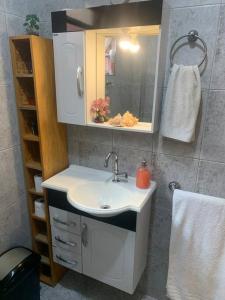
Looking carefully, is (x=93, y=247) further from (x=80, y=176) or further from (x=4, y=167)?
(x=4, y=167)

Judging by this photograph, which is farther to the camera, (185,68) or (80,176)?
(80,176)

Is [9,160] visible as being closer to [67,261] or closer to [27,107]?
[27,107]

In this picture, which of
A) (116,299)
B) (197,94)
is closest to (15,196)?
(116,299)

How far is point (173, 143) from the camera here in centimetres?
137

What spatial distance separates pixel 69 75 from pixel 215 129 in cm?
88

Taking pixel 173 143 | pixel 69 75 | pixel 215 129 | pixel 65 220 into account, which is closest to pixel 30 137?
pixel 69 75

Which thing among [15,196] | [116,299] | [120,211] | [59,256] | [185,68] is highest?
[185,68]

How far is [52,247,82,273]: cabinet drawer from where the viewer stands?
1565mm

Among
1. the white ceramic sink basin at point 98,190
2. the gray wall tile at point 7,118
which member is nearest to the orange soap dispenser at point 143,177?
the white ceramic sink basin at point 98,190

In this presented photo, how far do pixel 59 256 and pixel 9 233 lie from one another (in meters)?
0.39

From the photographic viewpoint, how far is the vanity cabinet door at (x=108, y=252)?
1.35 meters

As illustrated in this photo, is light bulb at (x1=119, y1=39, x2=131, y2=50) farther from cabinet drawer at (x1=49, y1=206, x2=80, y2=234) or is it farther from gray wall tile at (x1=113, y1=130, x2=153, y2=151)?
cabinet drawer at (x1=49, y1=206, x2=80, y2=234)

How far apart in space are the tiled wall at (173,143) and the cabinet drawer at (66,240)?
496mm

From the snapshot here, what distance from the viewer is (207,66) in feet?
3.88
